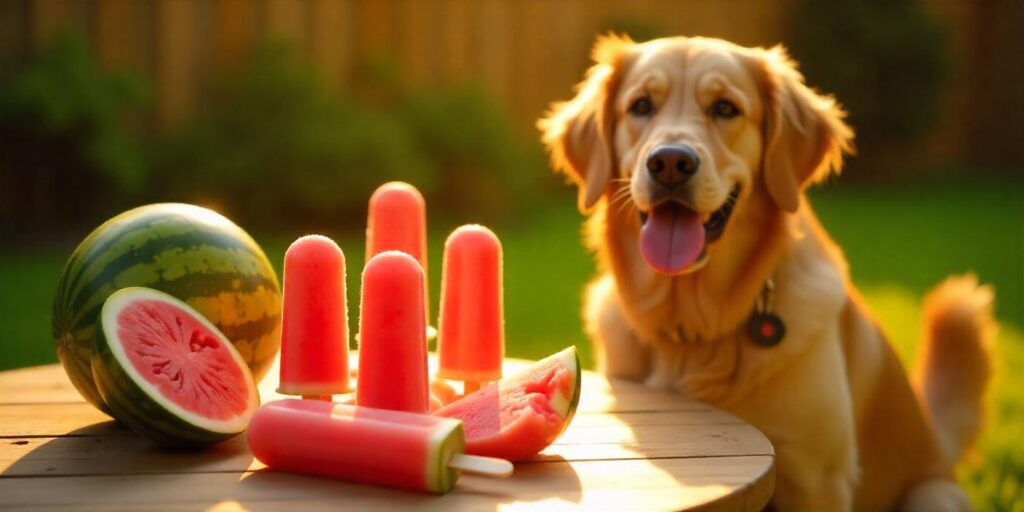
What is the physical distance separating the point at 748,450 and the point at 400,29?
9162mm

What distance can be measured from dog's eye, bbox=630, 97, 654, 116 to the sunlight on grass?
1.77 metres

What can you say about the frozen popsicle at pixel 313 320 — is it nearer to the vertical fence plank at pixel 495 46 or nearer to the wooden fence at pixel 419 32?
the wooden fence at pixel 419 32

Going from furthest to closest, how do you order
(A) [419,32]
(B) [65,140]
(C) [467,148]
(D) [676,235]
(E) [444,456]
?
(A) [419,32] → (C) [467,148] → (B) [65,140] → (D) [676,235] → (E) [444,456]

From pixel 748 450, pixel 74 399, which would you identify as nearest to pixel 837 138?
pixel 748 450

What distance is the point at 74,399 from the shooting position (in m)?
2.86

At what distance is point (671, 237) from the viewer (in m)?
3.36

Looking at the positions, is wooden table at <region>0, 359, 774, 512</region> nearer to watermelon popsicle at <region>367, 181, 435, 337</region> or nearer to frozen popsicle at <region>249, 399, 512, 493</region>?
frozen popsicle at <region>249, 399, 512, 493</region>

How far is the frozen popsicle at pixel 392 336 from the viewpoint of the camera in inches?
86.7

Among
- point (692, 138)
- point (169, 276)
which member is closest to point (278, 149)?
point (692, 138)

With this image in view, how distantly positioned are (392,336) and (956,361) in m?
2.75

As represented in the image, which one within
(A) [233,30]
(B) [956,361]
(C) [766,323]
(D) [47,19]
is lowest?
(B) [956,361]

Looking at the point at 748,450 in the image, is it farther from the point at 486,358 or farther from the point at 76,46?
the point at 76,46

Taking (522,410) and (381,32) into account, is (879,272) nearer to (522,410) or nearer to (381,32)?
(381,32)

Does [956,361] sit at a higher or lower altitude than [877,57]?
lower
